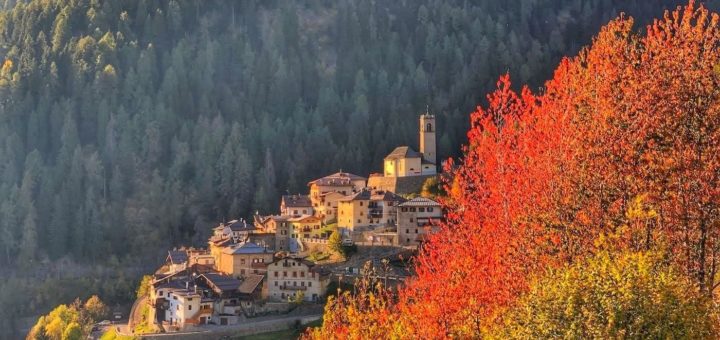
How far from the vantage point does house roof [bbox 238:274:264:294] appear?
261 feet

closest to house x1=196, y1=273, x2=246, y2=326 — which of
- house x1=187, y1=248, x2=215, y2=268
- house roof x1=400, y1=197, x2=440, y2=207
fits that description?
house x1=187, y1=248, x2=215, y2=268

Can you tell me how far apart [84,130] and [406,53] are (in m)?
57.5

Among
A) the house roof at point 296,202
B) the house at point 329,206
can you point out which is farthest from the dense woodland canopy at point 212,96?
the house at point 329,206

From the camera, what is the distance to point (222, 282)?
265ft

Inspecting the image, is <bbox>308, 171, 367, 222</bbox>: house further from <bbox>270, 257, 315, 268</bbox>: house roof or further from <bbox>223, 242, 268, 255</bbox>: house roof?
<bbox>270, 257, 315, 268</bbox>: house roof

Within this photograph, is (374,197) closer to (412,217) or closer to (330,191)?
(412,217)

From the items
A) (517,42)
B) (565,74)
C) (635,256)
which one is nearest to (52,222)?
(517,42)

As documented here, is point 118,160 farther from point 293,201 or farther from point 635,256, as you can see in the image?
point 635,256

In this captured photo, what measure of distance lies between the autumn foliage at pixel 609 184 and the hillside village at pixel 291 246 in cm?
3977

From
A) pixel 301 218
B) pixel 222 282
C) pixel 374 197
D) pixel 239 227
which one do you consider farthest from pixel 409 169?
pixel 222 282

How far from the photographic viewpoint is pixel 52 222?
138 m

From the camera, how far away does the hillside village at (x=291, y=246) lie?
7856cm

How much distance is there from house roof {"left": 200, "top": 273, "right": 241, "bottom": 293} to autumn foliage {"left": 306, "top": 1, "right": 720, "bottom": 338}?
144 feet

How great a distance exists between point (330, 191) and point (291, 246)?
30.7 feet
